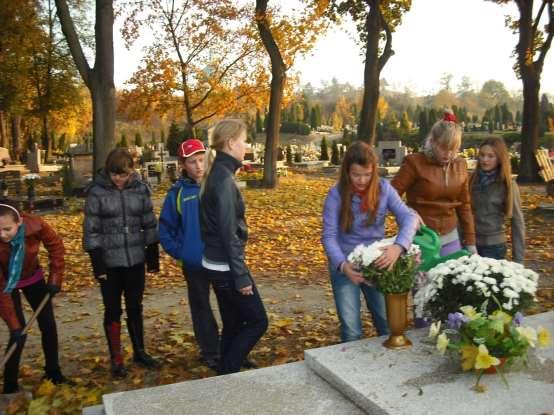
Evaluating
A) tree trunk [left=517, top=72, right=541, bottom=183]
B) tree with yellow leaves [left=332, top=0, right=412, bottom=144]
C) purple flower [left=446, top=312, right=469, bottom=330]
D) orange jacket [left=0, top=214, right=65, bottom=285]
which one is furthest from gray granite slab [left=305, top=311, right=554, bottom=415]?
tree trunk [left=517, top=72, right=541, bottom=183]

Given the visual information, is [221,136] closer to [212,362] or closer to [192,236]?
[192,236]

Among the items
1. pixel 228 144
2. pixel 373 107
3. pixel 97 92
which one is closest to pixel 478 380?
pixel 228 144

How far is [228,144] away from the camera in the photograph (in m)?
3.44

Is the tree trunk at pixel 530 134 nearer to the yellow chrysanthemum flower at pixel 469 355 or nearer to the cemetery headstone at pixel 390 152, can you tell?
the cemetery headstone at pixel 390 152

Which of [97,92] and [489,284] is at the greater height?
[97,92]

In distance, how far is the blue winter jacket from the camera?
4137 mm

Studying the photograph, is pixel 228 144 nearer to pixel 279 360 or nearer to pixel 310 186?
pixel 279 360

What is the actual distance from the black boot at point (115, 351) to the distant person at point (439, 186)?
240cm

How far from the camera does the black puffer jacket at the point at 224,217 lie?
3336mm

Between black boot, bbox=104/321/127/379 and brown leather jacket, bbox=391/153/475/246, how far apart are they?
7.90 feet

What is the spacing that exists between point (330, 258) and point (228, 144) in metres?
0.96

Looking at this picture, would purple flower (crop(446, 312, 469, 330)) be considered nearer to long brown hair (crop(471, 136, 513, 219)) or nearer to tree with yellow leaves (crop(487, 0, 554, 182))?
long brown hair (crop(471, 136, 513, 219))

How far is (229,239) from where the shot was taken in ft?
11.0

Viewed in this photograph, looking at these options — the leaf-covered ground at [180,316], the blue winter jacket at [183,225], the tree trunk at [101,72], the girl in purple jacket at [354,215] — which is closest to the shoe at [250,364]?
the leaf-covered ground at [180,316]
